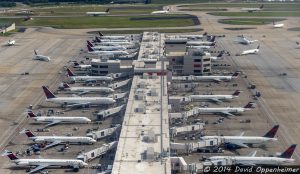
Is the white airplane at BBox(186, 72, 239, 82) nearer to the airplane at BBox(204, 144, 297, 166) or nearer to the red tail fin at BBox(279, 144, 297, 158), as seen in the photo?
the red tail fin at BBox(279, 144, 297, 158)

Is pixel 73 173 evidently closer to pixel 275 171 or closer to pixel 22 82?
pixel 275 171

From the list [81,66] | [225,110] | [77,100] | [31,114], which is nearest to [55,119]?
[31,114]

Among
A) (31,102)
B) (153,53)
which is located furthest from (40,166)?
(153,53)

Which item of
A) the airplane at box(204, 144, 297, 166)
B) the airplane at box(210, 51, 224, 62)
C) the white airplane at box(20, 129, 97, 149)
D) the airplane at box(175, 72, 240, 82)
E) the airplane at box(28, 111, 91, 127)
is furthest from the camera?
the airplane at box(210, 51, 224, 62)

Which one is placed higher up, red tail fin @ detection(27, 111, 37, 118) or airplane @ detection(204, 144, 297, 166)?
red tail fin @ detection(27, 111, 37, 118)

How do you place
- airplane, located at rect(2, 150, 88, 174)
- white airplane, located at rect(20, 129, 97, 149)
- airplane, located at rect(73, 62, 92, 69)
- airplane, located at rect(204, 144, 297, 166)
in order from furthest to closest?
airplane, located at rect(73, 62, 92, 69)
white airplane, located at rect(20, 129, 97, 149)
airplane, located at rect(2, 150, 88, 174)
airplane, located at rect(204, 144, 297, 166)

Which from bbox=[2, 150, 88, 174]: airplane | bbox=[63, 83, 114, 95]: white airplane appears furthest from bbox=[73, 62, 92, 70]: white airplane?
bbox=[2, 150, 88, 174]: airplane

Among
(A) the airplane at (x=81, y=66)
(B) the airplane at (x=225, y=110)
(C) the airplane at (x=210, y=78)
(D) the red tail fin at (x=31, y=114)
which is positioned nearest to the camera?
(D) the red tail fin at (x=31, y=114)

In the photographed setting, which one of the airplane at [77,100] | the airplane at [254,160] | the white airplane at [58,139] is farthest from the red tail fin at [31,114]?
the airplane at [254,160]

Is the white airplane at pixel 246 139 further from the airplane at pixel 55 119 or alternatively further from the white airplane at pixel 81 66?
the white airplane at pixel 81 66

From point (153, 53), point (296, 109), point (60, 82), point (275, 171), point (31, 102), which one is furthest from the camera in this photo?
point (153, 53)

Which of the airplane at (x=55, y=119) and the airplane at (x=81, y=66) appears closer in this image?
the airplane at (x=55, y=119)
